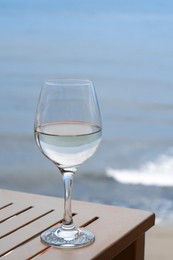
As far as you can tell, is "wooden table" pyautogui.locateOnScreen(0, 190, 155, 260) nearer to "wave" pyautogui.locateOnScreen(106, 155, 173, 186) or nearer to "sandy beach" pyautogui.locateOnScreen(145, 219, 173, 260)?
"sandy beach" pyautogui.locateOnScreen(145, 219, 173, 260)

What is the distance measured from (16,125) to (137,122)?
64 centimetres

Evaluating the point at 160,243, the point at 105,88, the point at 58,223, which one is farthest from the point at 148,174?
the point at 105,88

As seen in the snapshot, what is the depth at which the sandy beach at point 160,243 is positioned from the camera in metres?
1.62

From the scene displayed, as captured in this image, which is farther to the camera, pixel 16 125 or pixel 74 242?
pixel 16 125

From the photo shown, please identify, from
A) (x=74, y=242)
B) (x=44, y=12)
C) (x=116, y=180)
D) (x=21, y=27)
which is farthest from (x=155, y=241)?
(x=44, y=12)

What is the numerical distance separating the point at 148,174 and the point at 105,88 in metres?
1.68

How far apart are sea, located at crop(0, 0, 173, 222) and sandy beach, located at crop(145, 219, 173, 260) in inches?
4.6

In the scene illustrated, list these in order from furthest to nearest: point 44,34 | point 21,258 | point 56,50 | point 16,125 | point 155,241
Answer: point 44,34, point 56,50, point 16,125, point 155,241, point 21,258

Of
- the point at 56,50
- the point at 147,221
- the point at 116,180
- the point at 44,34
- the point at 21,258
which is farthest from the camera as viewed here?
the point at 44,34

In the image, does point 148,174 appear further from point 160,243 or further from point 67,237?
point 67,237

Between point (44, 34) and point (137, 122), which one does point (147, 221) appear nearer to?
point (137, 122)

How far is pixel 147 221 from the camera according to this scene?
2.80 feet

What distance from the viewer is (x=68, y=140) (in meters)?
0.68

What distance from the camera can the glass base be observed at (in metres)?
0.74
